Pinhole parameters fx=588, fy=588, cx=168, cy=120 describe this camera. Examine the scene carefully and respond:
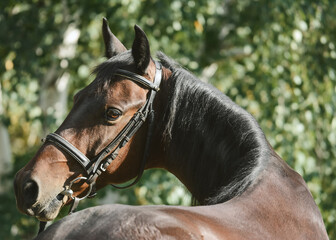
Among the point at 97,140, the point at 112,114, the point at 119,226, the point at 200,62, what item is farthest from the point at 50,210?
the point at 200,62

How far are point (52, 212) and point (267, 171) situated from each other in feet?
3.02

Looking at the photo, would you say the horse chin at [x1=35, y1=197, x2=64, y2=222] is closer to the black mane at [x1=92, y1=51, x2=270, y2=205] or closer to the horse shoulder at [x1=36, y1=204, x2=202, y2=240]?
the black mane at [x1=92, y1=51, x2=270, y2=205]

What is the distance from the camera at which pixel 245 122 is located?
249 cm

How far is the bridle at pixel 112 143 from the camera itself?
8.22ft

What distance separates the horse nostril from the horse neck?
0.62m

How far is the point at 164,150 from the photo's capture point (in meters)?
2.75

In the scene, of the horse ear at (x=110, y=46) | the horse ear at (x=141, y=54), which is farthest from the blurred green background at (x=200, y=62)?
the horse ear at (x=141, y=54)

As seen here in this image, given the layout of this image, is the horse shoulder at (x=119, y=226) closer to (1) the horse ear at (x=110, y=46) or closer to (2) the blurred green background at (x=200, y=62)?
(1) the horse ear at (x=110, y=46)

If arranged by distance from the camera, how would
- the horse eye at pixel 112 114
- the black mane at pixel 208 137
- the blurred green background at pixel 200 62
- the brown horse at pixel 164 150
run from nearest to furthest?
the brown horse at pixel 164 150
the black mane at pixel 208 137
the horse eye at pixel 112 114
the blurred green background at pixel 200 62

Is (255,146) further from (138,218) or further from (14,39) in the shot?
(14,39)

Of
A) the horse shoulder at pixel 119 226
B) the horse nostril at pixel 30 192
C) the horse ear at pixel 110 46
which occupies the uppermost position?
the horse shoulder at pixel 119 226

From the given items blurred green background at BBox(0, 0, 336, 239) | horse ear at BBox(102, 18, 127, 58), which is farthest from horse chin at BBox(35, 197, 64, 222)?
blurred green background at BBox(0, 0, 336, 239)

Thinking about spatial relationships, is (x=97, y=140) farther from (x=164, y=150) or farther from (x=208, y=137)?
(x=208, y=137)

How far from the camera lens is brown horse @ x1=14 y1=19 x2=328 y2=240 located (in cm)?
221
